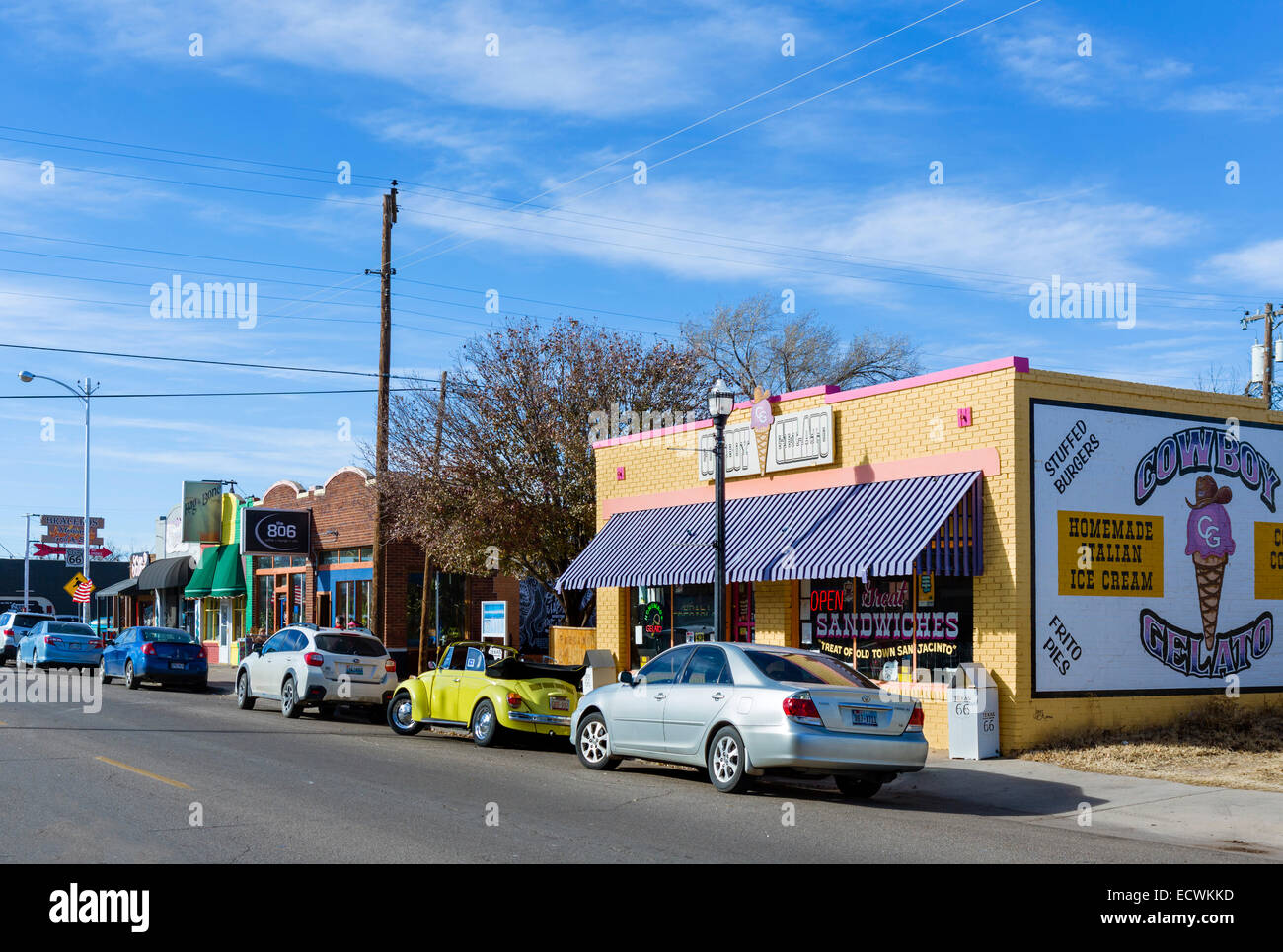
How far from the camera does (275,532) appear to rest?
37.1 m

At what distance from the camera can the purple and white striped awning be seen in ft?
53.7

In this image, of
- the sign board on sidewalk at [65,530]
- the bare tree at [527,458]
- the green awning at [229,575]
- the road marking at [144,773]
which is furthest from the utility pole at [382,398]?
the sign board on sidewalk at [65,530]

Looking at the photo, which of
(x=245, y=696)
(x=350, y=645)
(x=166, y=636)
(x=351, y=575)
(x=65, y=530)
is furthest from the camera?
(x=65, y=530)

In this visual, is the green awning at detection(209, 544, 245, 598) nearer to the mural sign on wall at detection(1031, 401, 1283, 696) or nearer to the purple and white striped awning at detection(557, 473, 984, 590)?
the purple and white striped awning at detection(557, 473, 984, 590)

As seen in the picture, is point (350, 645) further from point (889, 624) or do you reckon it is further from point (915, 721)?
point (915, 721)

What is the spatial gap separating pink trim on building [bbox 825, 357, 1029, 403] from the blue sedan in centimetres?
1760

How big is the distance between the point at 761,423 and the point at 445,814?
411 inches

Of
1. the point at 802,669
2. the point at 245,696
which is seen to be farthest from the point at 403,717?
the point at 802,669

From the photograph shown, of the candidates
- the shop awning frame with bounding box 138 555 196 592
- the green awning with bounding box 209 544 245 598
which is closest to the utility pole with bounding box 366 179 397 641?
the green awning with bounding box 209 544 245 598

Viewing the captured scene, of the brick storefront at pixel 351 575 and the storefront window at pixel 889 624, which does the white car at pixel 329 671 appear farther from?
the brick storefront at pixel 351 575
